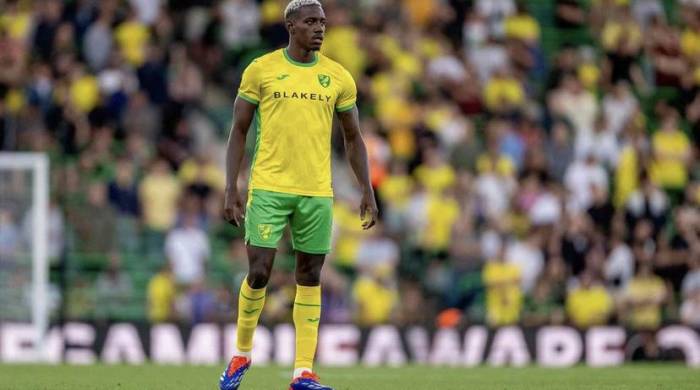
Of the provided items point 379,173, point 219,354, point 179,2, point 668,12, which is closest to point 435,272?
point 379,173

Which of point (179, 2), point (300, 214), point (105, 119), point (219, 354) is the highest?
point (179, 2)

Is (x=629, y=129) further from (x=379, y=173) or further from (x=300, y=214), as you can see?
(x=300, y=214)

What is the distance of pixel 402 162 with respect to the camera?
20.7 meters

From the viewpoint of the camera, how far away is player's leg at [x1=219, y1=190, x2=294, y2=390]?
9.55 metres

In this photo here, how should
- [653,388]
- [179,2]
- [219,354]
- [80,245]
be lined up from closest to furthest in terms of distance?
[653,388], [219,354], [80,245], [179,2]

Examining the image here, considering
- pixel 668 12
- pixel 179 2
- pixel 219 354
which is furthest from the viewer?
pixel 668 12

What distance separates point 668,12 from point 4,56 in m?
10.4

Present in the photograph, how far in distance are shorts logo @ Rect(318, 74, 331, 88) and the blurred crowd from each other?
9.20 meters

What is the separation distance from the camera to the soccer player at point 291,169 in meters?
9.58

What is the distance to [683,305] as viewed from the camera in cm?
1953

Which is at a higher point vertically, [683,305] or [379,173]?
[379,173]

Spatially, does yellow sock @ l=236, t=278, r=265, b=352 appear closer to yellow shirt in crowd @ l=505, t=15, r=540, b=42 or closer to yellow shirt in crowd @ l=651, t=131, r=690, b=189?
yellow shirt in crowd @ l=651, t=131, r=690, b=189

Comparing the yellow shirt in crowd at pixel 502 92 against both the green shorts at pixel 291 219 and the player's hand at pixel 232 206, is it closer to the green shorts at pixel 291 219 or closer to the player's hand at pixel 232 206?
the green shorts at pixel 291 219

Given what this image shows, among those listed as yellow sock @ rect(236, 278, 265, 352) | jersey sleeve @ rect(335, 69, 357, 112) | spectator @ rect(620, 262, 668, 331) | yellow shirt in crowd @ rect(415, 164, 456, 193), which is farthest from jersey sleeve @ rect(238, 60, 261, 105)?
yellow shirt in crowd @ rect(415, 164, 456, 193)
